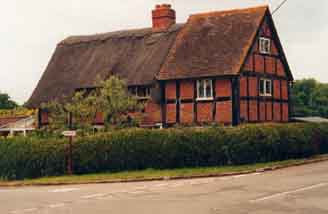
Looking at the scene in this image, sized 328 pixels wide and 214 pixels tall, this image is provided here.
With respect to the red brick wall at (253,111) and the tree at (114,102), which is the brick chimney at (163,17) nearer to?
the tree at (114,102)

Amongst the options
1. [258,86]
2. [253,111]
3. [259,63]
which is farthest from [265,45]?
[253,111]

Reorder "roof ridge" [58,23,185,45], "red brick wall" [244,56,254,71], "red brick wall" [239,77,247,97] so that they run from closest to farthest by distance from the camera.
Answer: "red brick wall" [239,77,247,97] < "red brick wall" [244,56,254,71] < "roof ridge" [58,23,185,45]

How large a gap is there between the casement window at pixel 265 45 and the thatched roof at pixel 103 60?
18.6 feet

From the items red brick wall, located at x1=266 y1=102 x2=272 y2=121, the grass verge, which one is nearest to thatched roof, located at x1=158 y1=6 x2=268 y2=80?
red brick wall, located at x1=266 y1=102 x2=272 y2=121

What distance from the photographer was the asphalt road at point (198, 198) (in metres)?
13.7

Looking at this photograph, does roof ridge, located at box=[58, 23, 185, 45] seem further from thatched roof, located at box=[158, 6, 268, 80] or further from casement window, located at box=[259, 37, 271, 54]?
casement window, located at box=[259, 37, 271, 54]

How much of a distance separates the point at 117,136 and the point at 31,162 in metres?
4.18

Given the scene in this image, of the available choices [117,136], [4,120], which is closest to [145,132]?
[117,136]

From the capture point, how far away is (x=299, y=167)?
25.1m

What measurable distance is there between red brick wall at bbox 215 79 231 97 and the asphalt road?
14.7 metres

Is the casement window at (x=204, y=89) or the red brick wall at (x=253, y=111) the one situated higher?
the casement window at (x=204, y=89)

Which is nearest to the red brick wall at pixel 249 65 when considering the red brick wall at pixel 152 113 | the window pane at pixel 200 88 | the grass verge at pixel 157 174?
the window pane at pixel 200 88

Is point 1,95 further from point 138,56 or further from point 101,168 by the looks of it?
point 101,168

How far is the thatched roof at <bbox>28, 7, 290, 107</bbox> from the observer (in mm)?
36875
